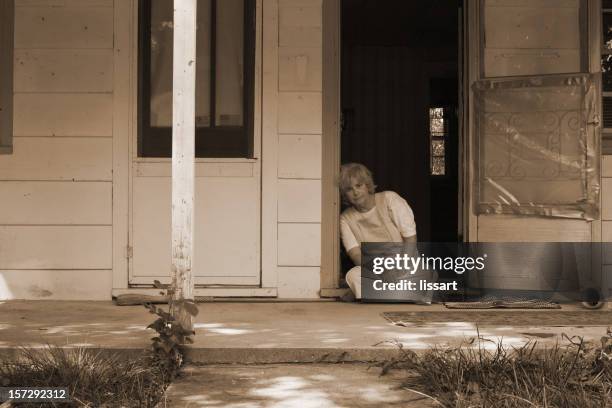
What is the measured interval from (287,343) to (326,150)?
7.38ft

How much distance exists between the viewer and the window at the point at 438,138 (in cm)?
1148

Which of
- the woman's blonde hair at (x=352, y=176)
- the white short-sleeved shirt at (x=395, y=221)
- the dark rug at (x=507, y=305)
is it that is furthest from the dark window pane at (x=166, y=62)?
the dark rug at (x=507, y=305)

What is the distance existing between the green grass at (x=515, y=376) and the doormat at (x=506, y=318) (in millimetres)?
1025

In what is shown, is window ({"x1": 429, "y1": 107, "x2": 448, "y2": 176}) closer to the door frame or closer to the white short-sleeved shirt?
the white short-sleeved shirt

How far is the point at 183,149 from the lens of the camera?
4.55 metres

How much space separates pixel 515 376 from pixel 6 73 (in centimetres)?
450

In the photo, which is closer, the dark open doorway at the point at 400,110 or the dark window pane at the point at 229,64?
the dark window pane at the point at 229,64

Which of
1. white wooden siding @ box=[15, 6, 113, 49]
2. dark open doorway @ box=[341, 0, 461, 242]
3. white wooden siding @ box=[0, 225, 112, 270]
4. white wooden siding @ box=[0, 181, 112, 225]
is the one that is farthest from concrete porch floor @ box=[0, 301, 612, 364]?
dark open doorway @ box=[341, 0, 461, 242]

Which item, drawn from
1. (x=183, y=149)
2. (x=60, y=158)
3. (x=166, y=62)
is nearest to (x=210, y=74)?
(x=166, y=62)

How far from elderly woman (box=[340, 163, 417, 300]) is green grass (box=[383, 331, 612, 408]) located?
2.13 m

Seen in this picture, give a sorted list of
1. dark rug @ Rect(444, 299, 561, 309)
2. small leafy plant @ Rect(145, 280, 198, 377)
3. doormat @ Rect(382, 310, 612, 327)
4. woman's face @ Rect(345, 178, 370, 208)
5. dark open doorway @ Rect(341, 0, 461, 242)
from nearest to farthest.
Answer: small leafy plant @ Rect(145, 280, 198, 377), doormat @ Rect(382, 310, 612, 327), dark rug @ Rect(444, 299, 561, 309), woman's face @ Rect(345, 178, 370, 208), dark open doorway @ Rect(341, 0, 461, 242)

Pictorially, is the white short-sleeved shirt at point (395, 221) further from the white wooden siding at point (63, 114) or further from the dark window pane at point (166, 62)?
the white wooden siding at point (63, 114)

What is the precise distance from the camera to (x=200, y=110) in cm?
659

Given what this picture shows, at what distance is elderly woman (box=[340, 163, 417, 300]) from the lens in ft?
20.9
